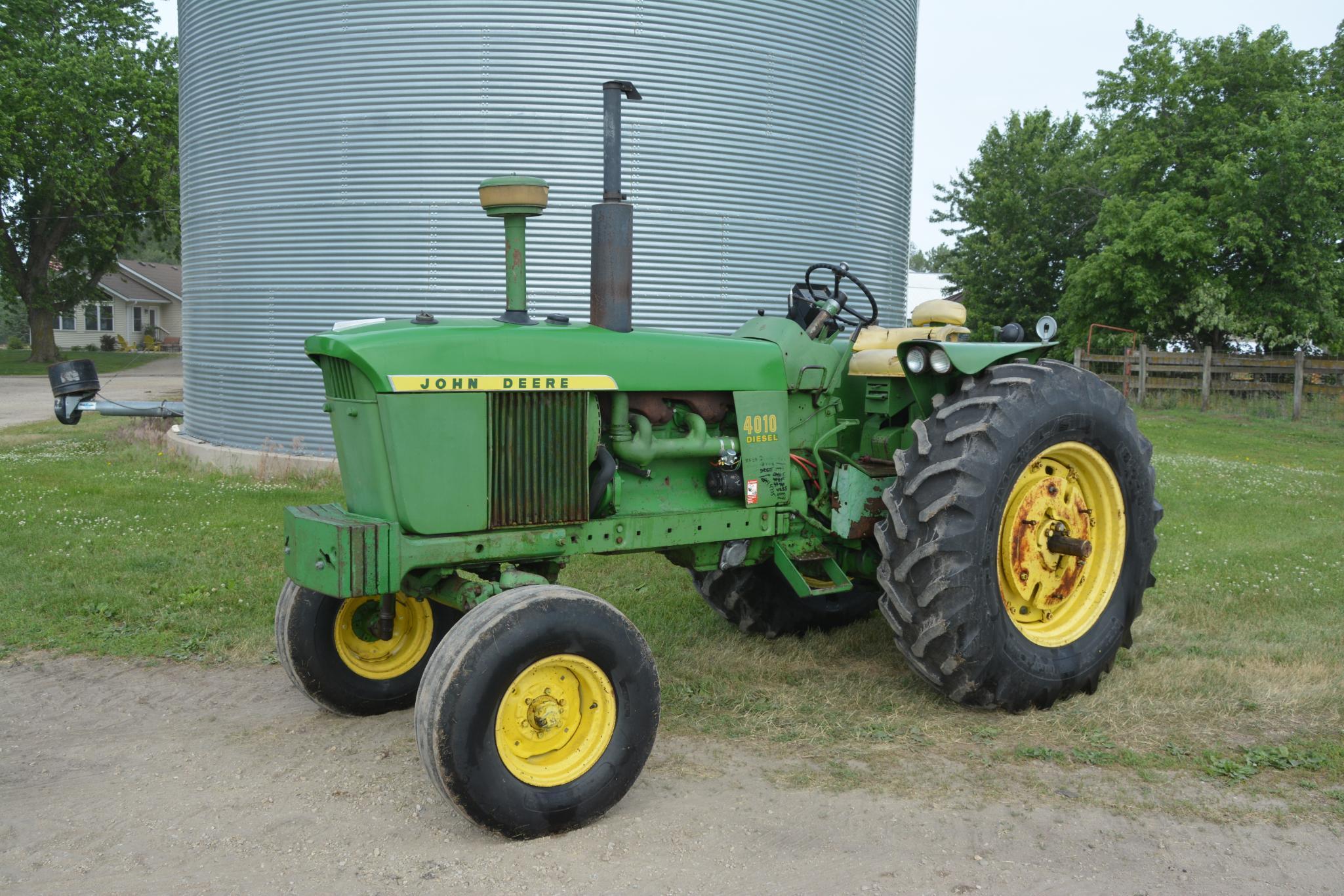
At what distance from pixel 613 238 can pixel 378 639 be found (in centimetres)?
210

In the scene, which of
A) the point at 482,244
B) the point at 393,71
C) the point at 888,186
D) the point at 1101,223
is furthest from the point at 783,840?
the point at 1101,223

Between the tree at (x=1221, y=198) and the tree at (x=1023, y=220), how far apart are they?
11.3 feet

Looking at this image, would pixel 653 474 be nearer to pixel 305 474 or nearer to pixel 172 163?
pixel 305 474

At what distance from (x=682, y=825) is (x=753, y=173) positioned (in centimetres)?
881

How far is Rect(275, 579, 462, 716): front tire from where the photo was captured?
467cm

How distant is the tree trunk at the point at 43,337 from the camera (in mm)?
36125

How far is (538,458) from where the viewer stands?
165 inches

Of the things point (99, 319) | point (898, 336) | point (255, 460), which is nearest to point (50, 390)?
point (255, 460)

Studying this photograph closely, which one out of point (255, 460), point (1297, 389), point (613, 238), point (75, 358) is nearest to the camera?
point (613, 238)

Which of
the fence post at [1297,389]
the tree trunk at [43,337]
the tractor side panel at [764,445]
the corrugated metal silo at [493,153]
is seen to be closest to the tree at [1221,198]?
the fence post at [1297,389]

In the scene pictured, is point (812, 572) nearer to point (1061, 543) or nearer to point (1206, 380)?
point (1061, 543)

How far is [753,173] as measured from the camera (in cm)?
1148

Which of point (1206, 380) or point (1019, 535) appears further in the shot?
point (1206, 380)

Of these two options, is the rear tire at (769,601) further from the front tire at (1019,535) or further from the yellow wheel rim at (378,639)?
the yellow wheel rim at (378,639)
